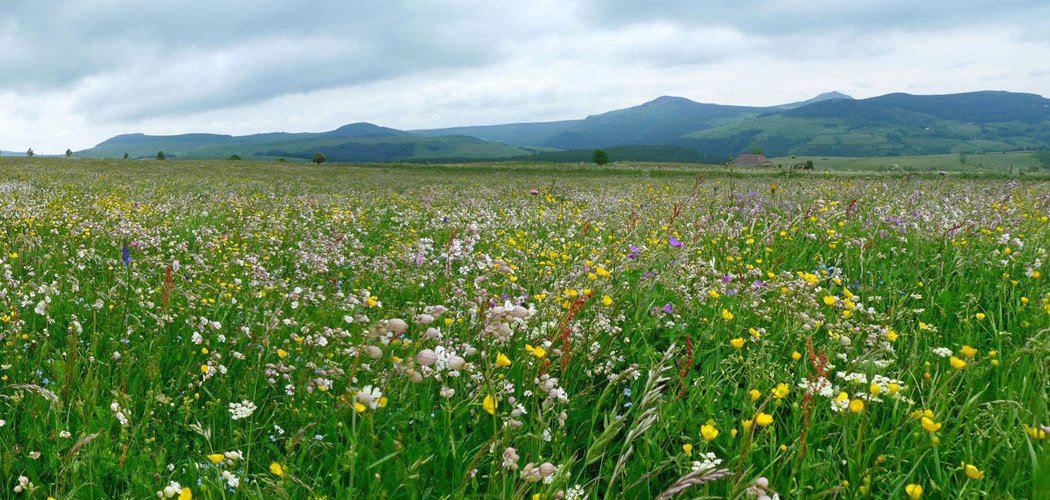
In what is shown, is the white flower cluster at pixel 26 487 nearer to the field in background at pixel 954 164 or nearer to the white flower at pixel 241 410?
the white flower at pixel 241 410

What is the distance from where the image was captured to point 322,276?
5.34m

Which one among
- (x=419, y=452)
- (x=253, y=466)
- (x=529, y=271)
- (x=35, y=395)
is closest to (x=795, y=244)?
(x=529, y=271)

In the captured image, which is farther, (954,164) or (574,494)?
(954,164)

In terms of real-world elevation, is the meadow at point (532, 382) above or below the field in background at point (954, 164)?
above

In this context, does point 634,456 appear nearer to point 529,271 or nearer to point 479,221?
point 529,271

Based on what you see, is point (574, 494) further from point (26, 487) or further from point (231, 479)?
point (26, 487)

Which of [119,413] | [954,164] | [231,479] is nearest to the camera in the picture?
[231,479]

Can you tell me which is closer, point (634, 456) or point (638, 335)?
point (634, 456)

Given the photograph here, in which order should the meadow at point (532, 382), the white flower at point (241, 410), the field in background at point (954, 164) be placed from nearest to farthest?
the meadow at point (532, 382) < the white flower at point (241, 410) < the field in background at point (954, 164)

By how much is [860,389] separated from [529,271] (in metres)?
2.68

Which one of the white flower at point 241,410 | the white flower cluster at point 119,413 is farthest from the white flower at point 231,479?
the white flower cluster at point 119,413

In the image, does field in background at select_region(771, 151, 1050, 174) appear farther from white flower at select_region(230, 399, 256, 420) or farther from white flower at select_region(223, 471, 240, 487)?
white flower at select_region(223, 471, 240, 487)

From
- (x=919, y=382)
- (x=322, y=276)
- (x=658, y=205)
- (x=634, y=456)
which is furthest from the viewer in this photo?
(x=658, y=205)

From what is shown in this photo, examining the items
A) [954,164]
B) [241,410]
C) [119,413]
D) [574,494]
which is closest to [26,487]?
[119,413]
